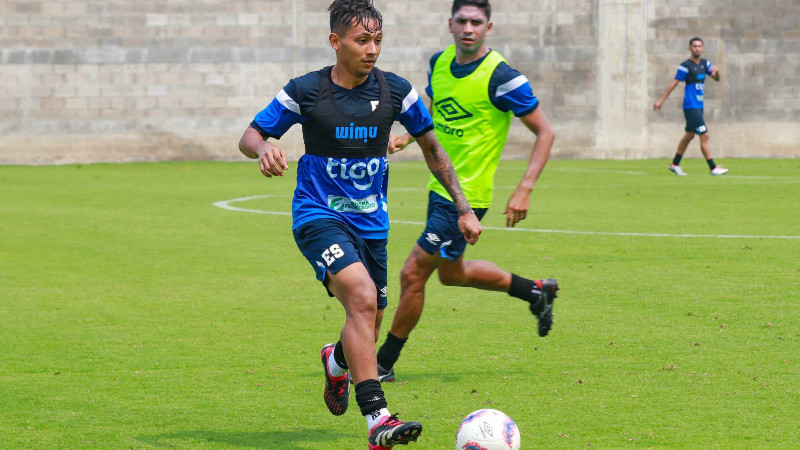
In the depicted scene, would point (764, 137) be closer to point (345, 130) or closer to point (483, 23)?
point (483, 23)

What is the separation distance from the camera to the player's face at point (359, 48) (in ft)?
17.3

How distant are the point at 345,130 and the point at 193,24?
21.6m

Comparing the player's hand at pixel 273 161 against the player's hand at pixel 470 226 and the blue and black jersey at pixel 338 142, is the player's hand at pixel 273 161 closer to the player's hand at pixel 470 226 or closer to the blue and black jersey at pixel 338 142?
the blue and black jersey at pixel 338 142

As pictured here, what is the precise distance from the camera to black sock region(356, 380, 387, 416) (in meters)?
4.77

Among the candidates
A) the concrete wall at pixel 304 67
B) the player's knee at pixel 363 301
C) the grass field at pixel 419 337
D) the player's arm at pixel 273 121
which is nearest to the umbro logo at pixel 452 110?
the grass field at pixel 419 337

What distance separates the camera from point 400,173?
23375 mm

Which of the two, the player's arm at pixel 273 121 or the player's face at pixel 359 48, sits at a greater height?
the player's face at pixel 359 48

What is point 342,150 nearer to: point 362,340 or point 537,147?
point 362,340

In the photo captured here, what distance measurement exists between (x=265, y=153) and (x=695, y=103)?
736 inches

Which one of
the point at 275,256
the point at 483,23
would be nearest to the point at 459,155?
the point at 483,23

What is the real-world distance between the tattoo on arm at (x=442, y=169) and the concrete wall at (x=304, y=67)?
818 inches

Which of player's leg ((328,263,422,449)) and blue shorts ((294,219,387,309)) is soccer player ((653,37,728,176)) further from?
player's leg ((328,263,422,449))

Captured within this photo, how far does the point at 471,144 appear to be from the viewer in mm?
6887

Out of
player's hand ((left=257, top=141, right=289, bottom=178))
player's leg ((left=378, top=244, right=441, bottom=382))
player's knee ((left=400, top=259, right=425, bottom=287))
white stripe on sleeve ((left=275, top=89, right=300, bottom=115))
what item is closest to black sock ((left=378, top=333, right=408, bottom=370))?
player's leg ((left=378, top=244, right=441, bottom=382))
